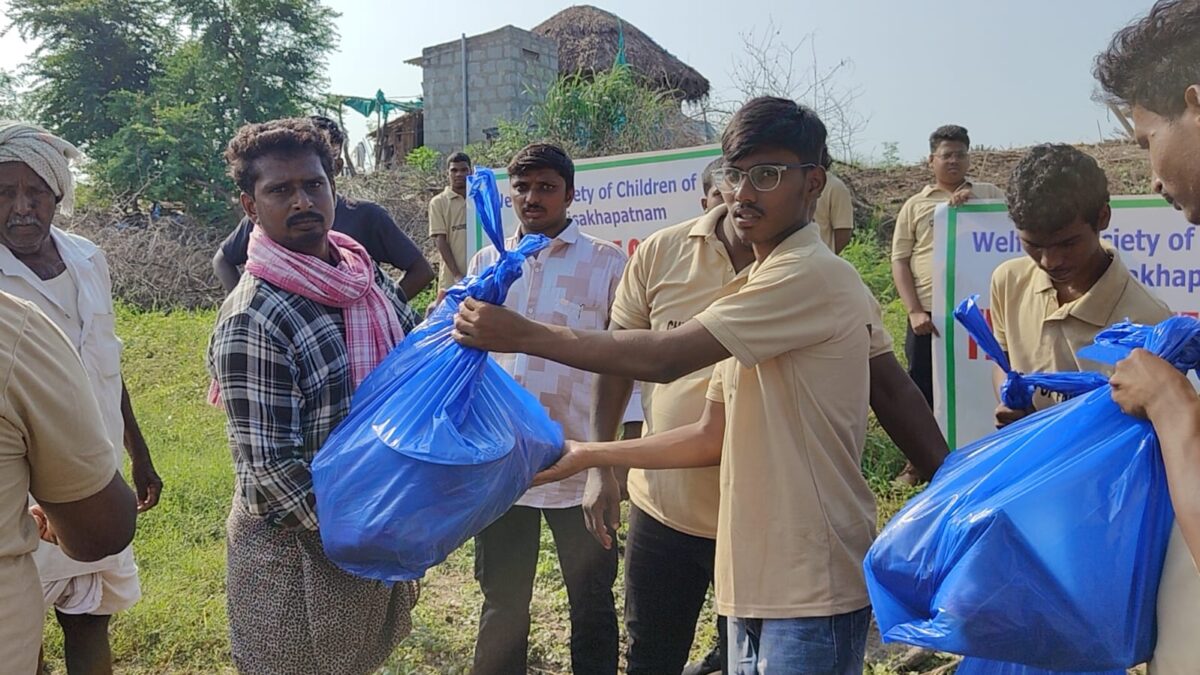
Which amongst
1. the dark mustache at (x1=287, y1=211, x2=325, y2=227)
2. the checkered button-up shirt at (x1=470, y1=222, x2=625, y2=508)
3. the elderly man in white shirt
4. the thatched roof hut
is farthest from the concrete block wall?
the dark mustache at (x1=287, y1=211, x2=325, y2=227)

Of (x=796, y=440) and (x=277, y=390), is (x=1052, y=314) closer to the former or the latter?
(x=796, y=440)

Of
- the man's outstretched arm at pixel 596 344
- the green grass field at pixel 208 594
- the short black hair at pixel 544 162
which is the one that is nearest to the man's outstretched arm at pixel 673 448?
the man's outstretched arm at pixel 596 344

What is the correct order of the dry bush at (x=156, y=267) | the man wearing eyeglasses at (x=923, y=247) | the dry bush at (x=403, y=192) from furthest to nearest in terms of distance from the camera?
the dry bush at (x=156, y=267)
the dry bush at (x=403, y=192)
the man wearing eyeglasses at (x=923, y=247)

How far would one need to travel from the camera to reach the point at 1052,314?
87.0 inches

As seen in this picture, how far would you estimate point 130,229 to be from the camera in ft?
42.6

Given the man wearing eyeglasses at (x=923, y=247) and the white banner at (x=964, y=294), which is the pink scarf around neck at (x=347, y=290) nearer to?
the white banner at (x=964, y=294)

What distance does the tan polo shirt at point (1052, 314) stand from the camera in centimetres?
208

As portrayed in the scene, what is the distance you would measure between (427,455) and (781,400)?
0.66 meters

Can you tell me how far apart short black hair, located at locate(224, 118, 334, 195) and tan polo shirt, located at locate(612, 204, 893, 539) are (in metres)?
0.90

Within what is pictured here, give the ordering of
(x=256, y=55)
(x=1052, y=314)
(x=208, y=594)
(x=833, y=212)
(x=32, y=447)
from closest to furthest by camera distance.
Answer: (x=32, y=447) < (x=1052, y=314) < (x=208, y=594) < (x=833, y=212) < (x=256, y=55)

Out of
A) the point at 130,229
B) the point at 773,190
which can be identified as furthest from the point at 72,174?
the point at 130,229

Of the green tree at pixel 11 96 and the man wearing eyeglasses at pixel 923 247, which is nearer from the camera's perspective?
the man wearing eyeglasses at pixel 923 247

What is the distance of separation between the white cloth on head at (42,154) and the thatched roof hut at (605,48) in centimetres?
1400

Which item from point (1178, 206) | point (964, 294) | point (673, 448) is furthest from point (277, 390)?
point (964, 294)
